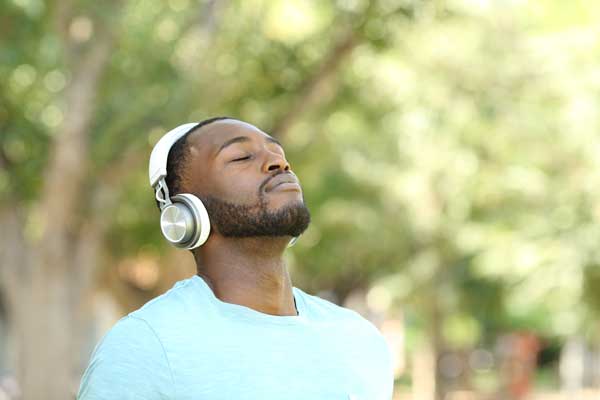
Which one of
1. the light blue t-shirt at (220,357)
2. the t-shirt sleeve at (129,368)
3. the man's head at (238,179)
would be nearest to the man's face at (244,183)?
the man's head at (238,179)

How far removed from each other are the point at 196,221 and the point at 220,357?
0.35 meters

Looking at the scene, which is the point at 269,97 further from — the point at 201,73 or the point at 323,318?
the point at 323,318

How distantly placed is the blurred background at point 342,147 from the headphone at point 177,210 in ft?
26.7

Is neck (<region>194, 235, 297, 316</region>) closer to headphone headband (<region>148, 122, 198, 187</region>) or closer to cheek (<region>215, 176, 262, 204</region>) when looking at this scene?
cheek (<region>215, 176, 262, 204</region>)

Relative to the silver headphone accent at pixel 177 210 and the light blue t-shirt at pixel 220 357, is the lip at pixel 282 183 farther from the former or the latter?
the light blue t-shirt at pixel 220 357

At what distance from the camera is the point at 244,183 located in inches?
111

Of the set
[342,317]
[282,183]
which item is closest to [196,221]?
[282,183]

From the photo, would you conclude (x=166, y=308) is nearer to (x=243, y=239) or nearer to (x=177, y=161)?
(x=243, y=239)

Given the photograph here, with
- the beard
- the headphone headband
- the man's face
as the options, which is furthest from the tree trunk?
the beard

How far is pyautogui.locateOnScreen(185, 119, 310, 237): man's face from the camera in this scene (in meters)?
→ 2.79

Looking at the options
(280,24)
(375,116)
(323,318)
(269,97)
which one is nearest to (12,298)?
(269,97)

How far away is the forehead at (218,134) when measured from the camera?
2.89 metres

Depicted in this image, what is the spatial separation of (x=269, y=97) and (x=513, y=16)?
7.92m

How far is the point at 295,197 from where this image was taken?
110 inches
